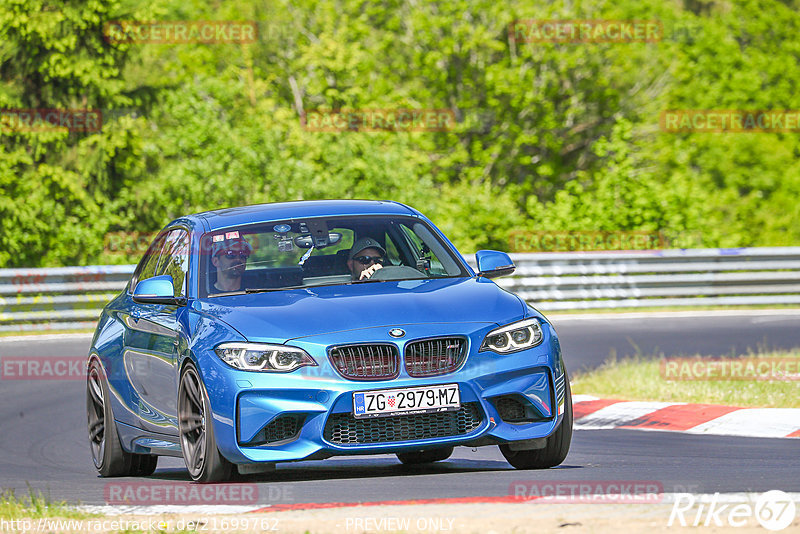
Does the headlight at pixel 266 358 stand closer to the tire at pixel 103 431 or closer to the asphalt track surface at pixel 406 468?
the asphalt track surface at pixel 406 468

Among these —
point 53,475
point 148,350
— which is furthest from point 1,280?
point 148,350

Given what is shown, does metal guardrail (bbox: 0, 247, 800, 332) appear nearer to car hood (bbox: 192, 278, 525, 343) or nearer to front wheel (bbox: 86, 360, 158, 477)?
front wheel (bbox: 86, 360, 158, 477)

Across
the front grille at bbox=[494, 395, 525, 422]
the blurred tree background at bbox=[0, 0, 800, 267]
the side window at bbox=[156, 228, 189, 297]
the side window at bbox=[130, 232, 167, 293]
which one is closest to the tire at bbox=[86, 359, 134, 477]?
the side window at bbox=[130, 232, 167, 293]

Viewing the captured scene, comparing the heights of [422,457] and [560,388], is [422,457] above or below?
below

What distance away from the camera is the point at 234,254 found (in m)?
7.95

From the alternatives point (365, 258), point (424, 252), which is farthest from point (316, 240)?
point (424, 252)

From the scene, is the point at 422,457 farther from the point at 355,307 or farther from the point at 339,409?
the point at 339,409

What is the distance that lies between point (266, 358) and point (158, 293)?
1188mm

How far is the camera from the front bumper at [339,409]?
670 centimetres

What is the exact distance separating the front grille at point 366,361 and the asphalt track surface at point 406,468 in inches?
22.6

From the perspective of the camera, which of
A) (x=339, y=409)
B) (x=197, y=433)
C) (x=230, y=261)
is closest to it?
(x=339, y=409)

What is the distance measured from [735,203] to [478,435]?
43.2 metres

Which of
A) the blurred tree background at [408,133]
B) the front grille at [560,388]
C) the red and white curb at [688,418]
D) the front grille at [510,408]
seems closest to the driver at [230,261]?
the front grille at [510,408]

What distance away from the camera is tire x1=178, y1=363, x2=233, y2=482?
22.7 feet
